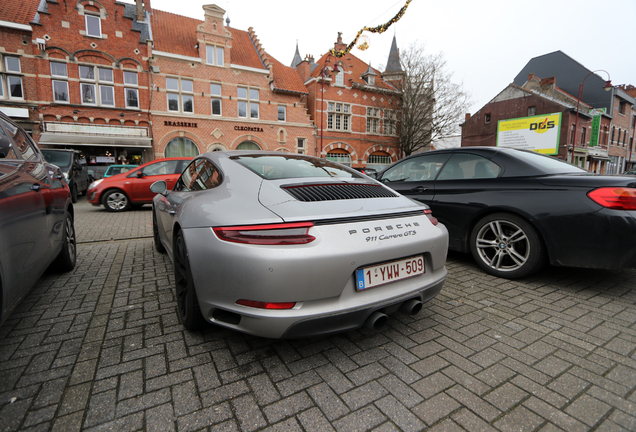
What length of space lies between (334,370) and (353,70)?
32.8 metres

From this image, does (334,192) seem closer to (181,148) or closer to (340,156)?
(181,148)

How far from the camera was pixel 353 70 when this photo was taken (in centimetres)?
3081

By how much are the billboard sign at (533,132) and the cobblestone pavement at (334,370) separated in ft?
111

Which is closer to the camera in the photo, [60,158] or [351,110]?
[60,158]

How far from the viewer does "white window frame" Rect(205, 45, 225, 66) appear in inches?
856

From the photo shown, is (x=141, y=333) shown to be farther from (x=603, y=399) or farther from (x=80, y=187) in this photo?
(x=80, y=187)

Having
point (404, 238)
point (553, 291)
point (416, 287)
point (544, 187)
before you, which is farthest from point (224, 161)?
point (553, 291)

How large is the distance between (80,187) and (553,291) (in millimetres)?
14583

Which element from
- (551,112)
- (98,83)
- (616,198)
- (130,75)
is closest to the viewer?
(616,198)

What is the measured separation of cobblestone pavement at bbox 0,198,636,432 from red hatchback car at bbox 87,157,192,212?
697 centimetres

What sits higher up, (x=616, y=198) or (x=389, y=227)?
(x=616, y=198)

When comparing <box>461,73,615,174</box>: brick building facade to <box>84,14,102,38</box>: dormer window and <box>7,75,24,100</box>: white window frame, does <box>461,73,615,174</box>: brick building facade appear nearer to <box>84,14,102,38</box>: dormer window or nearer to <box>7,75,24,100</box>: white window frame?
<box>84,14,102,38</box>: dormer window

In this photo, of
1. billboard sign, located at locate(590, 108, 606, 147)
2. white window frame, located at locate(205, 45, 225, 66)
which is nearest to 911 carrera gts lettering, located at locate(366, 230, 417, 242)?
white window frame, located at locate(205, 45, 225, 66)

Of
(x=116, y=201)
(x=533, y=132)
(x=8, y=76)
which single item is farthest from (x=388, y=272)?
(x=533, y=132)
